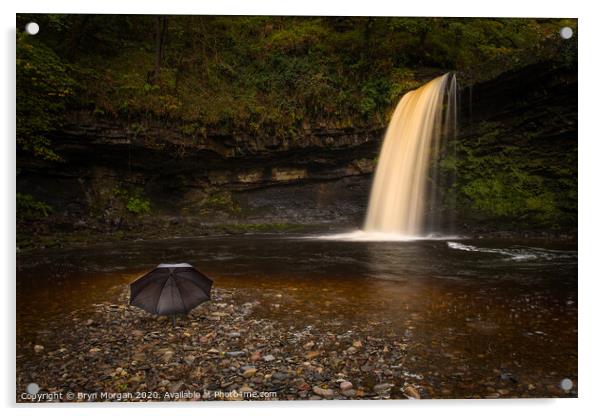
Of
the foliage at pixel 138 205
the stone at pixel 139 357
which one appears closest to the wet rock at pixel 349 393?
the stone at pixel 139 357

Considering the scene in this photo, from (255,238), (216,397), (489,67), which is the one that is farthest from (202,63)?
(216,397)

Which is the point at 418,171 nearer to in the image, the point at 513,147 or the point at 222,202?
the point at 513,147

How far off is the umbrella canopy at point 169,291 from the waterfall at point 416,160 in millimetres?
6670

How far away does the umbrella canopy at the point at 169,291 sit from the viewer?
3.67 m

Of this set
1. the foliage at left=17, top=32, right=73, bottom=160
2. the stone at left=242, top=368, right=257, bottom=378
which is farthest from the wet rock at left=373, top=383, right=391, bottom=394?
the foliage at left=17, top=32, right=73, bottom=160

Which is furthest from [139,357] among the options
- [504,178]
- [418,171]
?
[504,178]

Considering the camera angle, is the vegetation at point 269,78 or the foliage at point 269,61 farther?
the foliage at point 269,61

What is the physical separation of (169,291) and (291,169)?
1033 cm

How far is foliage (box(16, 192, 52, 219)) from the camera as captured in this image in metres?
4.84

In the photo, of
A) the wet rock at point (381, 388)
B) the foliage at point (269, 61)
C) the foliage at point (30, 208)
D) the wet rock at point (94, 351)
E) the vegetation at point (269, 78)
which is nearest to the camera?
the wet rock at point (381, 388)

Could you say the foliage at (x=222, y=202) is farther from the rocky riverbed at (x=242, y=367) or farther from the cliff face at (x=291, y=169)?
the rocky riverbed at (x=242, y=367)

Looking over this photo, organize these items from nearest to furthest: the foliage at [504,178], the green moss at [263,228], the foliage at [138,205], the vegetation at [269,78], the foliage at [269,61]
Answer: the vegetation at [269,78]
the foliage at [269,61]
the foliage at [504,178]
the foliage at [138,205]
the green moss at [263,228]

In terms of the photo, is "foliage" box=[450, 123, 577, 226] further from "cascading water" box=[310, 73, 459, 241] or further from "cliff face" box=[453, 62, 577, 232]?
"cascading water" box=[310, 73, 459, 241]

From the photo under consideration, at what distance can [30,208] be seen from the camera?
20.3ft
